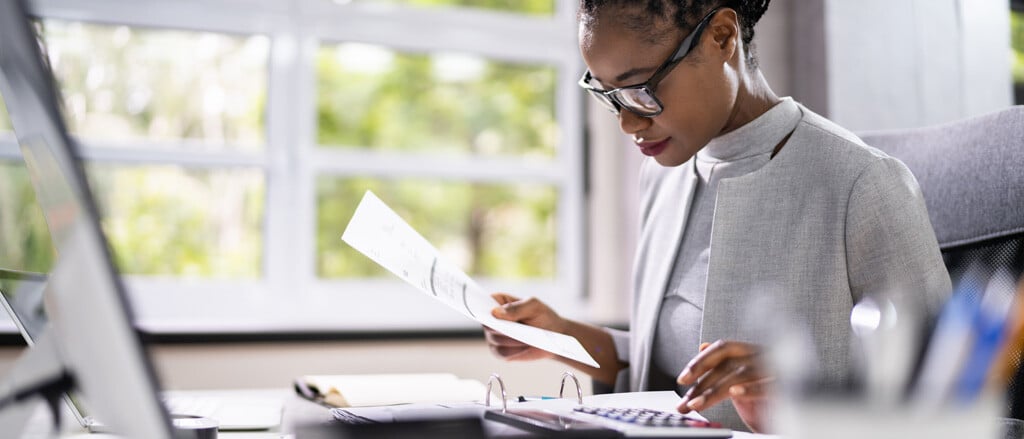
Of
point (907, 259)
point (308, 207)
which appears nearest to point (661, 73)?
point (907, 259)

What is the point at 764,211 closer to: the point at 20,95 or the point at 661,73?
the point at 661,73

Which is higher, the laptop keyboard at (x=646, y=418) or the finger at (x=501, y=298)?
the finger at (x=501, y=298)

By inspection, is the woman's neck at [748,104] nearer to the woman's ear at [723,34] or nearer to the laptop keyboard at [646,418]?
the woman's ear at [723,34]

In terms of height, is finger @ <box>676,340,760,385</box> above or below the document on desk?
below

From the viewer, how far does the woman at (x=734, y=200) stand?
973 millimetres

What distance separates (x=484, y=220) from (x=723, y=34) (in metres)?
1.98

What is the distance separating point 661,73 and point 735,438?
0.55 metres

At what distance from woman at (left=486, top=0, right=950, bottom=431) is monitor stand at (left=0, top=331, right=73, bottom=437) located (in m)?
0.60

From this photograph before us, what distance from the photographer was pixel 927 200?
3.74ft

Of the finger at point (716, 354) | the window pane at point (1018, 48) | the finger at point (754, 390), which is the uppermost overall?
the window pane at point (1018, 48)

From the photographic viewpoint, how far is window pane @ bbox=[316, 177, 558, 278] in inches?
113

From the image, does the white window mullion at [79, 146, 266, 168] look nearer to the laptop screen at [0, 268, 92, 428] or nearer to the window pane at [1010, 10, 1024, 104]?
the laptop screen at [0, 268, 92, 428]

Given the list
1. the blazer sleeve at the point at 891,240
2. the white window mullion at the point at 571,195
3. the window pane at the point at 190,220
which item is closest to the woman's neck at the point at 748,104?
the blazer sleeve at the point at 891,240

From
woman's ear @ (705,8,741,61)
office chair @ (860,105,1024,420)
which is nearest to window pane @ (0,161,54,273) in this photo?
woman's ear @ (705,8,741,61)
